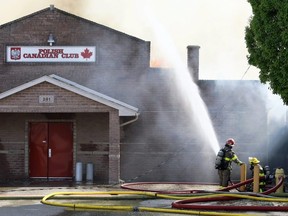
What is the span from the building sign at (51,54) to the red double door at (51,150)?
243 cm

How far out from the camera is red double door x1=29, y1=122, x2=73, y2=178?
72.1 ft

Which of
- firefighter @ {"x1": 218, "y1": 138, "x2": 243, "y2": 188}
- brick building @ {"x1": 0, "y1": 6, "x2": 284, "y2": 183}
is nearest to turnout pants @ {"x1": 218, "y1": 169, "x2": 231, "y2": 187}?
firefighter @ {"x1": 218, "y1": 138, "x2": 243, "y2": 188}

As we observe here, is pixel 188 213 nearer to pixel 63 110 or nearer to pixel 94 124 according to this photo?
pixel 63 110

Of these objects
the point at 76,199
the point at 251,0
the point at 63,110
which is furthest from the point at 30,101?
the point at 251,0

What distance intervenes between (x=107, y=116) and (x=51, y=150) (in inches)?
95.2

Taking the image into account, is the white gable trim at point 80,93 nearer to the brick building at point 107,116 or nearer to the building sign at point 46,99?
the building sign at point 46,99

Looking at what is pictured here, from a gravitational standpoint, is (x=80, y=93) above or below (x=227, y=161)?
above

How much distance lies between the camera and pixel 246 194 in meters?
14.5

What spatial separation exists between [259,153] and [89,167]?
6273 mm

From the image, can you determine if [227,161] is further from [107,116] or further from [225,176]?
[107,116]

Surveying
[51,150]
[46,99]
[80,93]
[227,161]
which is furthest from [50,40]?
[227,161]

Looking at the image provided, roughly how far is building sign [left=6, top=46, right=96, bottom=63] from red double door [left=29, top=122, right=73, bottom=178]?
7.96 ft

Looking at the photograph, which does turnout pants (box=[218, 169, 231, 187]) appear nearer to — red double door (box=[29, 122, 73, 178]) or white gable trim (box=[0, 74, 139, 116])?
white gable trim (box=[0, 74, 139, 116])

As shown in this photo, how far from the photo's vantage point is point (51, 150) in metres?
22.1
